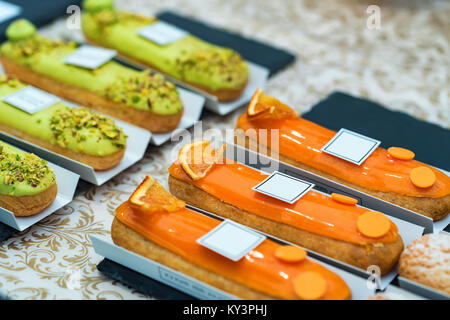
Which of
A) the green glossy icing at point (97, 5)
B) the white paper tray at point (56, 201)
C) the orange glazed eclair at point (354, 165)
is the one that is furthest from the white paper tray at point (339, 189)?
the green glossy icing at point (97, 5)

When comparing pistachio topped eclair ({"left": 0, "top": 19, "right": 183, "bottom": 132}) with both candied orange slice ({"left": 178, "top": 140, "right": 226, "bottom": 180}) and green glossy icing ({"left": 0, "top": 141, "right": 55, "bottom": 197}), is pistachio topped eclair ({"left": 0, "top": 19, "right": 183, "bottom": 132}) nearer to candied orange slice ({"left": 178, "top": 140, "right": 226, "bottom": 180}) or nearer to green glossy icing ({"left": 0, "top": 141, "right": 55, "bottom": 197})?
candied orange slice ({"left": 178, "top": 140, "right": 226, "bottom": 180})

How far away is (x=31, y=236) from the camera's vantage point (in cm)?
214

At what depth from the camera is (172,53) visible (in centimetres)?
298

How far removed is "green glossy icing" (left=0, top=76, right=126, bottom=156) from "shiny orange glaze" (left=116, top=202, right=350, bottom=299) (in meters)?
0.47

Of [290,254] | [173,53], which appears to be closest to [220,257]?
[290,254]

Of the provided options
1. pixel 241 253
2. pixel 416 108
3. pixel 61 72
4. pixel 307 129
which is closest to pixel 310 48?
pixel 416 108

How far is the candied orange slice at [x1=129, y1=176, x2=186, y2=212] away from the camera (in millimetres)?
1858

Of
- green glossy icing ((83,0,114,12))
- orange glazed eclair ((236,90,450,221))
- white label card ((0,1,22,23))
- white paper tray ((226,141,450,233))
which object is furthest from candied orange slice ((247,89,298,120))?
white label card ((0,1,22,23))

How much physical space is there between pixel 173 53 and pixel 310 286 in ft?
5.66

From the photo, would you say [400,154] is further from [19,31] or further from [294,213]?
[19,31]

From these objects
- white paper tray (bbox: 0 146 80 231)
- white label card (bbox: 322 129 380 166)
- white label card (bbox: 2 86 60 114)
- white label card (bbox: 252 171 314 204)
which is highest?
white label card (bbox: 322 129 380 166)

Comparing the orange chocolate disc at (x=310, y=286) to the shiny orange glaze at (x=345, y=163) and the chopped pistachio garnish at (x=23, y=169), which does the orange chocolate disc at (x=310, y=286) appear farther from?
the chopped pistachio garnish at (x=23, y=169)

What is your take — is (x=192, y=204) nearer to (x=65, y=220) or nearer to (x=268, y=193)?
(x=268, y=193)

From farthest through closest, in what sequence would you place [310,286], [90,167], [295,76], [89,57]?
1. [295,76]
2. [89,57]
3. [90,167]
4. [310,286]
